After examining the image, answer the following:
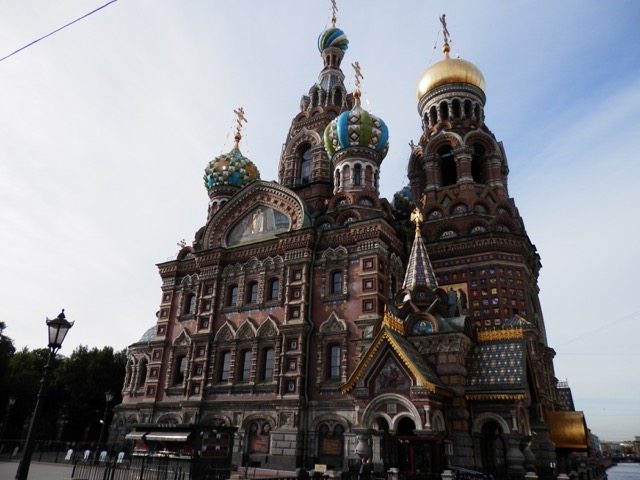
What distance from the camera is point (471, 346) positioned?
632 inches

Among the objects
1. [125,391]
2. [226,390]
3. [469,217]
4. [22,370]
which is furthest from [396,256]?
[22,370]

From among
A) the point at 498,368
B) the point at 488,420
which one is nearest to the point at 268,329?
the point at 498,368

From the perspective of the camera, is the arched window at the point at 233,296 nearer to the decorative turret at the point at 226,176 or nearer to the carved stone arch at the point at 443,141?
the decorative turret at the point at 226,176

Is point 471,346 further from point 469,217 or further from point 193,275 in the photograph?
point 193,275

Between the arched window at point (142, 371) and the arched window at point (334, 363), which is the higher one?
the arched window at point (142, 371)

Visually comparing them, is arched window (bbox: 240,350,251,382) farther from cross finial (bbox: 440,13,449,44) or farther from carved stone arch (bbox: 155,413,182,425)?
cross finial (bbox: 440,13,449,44)

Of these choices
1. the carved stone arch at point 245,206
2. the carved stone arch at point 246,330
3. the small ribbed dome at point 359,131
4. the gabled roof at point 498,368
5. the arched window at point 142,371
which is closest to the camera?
the gabled roof at point 498,368

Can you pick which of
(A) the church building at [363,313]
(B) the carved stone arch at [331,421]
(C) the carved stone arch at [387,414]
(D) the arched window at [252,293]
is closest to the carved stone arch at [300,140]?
(A) the church building at [363,313]

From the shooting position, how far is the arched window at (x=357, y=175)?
79.1 ft

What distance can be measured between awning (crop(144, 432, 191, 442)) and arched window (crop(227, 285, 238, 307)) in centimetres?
953

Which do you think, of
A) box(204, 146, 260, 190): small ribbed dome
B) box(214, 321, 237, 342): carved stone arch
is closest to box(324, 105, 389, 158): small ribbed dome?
box(204, 146, 260, 190): small ribbed dome

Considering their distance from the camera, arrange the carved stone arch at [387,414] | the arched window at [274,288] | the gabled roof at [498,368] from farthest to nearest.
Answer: the arched window at [274,288] < the gabled roof at [498,368] < the carved stone arch at [387,414]

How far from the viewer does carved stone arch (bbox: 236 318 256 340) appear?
22031 millimetres

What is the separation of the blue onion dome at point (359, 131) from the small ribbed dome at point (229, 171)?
254 inches
